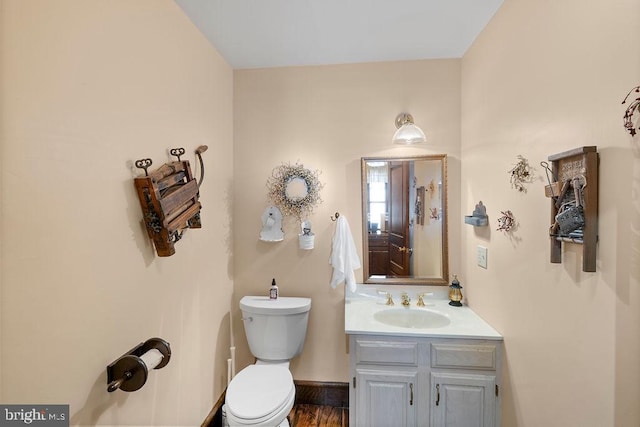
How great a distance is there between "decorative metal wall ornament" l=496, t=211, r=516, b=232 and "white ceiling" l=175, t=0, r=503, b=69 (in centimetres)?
116

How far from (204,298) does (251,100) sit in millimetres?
1530

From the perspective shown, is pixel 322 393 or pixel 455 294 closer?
pixel 455 294

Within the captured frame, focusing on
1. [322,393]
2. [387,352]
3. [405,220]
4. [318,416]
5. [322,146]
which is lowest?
[318,416]

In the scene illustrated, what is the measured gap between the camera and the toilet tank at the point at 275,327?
1947 millimetres

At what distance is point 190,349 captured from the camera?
65.0 inches

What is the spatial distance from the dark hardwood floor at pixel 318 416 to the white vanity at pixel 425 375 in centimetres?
45

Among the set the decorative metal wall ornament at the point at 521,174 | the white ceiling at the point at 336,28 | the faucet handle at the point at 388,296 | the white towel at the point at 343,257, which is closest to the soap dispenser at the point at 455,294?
the faucet handle at the point at 388,296

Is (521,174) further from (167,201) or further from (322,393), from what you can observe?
(322,393)

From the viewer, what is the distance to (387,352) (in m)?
1.62

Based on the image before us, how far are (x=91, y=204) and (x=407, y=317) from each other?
1.90 m

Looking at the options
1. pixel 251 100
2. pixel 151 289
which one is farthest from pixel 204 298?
pixel 251 100

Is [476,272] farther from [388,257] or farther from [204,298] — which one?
[204,298]

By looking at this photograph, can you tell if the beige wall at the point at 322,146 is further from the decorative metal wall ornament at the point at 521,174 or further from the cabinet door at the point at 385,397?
the decorative metal wall ornament at the point at 521,174

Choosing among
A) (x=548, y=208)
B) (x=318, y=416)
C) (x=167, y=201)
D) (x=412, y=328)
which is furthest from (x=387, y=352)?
(x=167, y=201)
